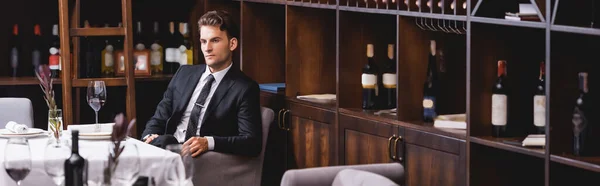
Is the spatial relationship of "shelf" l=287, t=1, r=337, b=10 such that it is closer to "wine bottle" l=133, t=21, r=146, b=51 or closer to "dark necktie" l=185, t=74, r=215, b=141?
"dark necktie" l=185, t=74, r=215, b=141

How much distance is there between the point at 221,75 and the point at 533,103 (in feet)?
5.96

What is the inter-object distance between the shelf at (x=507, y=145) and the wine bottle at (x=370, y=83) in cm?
97

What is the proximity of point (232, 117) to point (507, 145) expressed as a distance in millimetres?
1741

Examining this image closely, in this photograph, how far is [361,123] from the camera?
4.73 meters

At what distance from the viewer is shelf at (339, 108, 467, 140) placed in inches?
158

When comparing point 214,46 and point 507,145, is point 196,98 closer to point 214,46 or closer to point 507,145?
point 214,46

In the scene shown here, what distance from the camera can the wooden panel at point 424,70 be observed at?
14.5 feet

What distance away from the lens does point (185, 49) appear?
6539 mm

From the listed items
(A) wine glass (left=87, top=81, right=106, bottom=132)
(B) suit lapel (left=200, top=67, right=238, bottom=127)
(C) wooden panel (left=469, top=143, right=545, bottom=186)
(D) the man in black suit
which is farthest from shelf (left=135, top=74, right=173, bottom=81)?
(C) wooden panel (left=469, top=143, right=545, bottom=186)

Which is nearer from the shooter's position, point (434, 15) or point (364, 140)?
point (434, 15)

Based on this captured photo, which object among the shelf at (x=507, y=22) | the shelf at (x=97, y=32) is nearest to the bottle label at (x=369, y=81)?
the shelf at (x=507, y=22)

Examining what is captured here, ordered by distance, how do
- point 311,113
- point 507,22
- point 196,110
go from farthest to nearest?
point 311,113, point 196,110, point 507,22

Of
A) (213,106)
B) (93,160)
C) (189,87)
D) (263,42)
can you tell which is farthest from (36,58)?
(93,160)

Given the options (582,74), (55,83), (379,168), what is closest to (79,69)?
(55,83)
